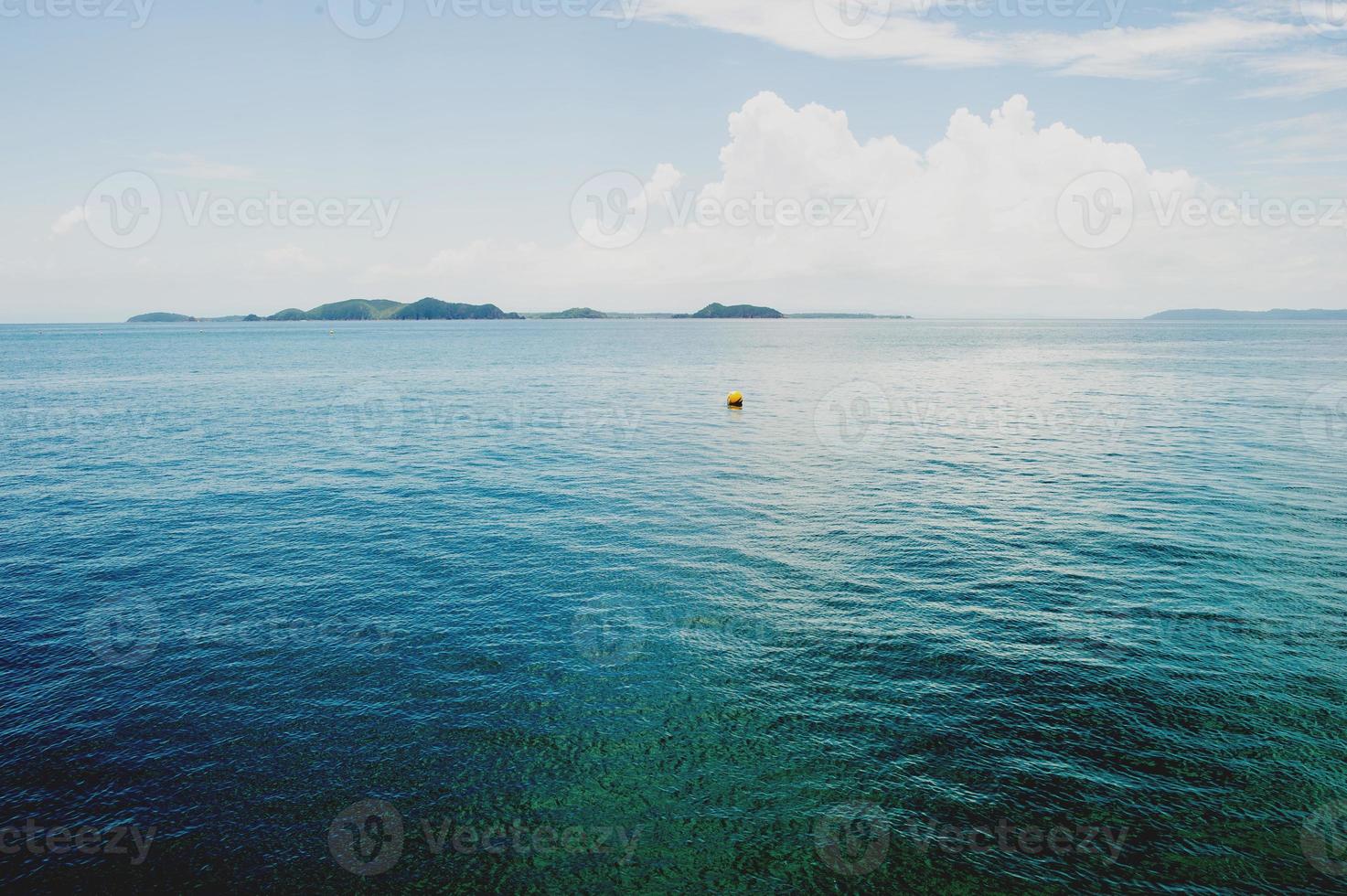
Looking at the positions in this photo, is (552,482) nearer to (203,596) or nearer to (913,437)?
(203,596)

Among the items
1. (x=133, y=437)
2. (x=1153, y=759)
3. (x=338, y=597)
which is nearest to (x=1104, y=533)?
(x=1153, y=759)

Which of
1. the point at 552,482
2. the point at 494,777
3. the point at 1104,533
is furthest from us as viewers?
the point at 552,482

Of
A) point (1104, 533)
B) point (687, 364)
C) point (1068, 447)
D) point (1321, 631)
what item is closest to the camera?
point (1321, 631)

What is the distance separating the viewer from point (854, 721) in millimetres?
21750

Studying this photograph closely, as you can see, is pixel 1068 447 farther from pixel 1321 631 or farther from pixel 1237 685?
pixel 1237 685

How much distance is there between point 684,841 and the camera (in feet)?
58.3

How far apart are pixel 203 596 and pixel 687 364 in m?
Result: 131

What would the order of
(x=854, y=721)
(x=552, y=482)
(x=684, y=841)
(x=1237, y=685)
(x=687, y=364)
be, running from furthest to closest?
(x=687, y=364) < (x=552, y=482) < (x=1237, y=685) < (x=854, y=721) < (x=684, y=841)

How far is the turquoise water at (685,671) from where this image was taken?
17.5 meters

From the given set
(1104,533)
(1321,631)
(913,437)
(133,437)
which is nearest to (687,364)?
(913,437)

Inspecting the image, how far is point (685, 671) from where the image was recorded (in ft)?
81.9

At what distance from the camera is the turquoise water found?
1747 cm

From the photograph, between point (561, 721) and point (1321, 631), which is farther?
point (1321, 631)

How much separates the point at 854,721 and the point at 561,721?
9395 mm
